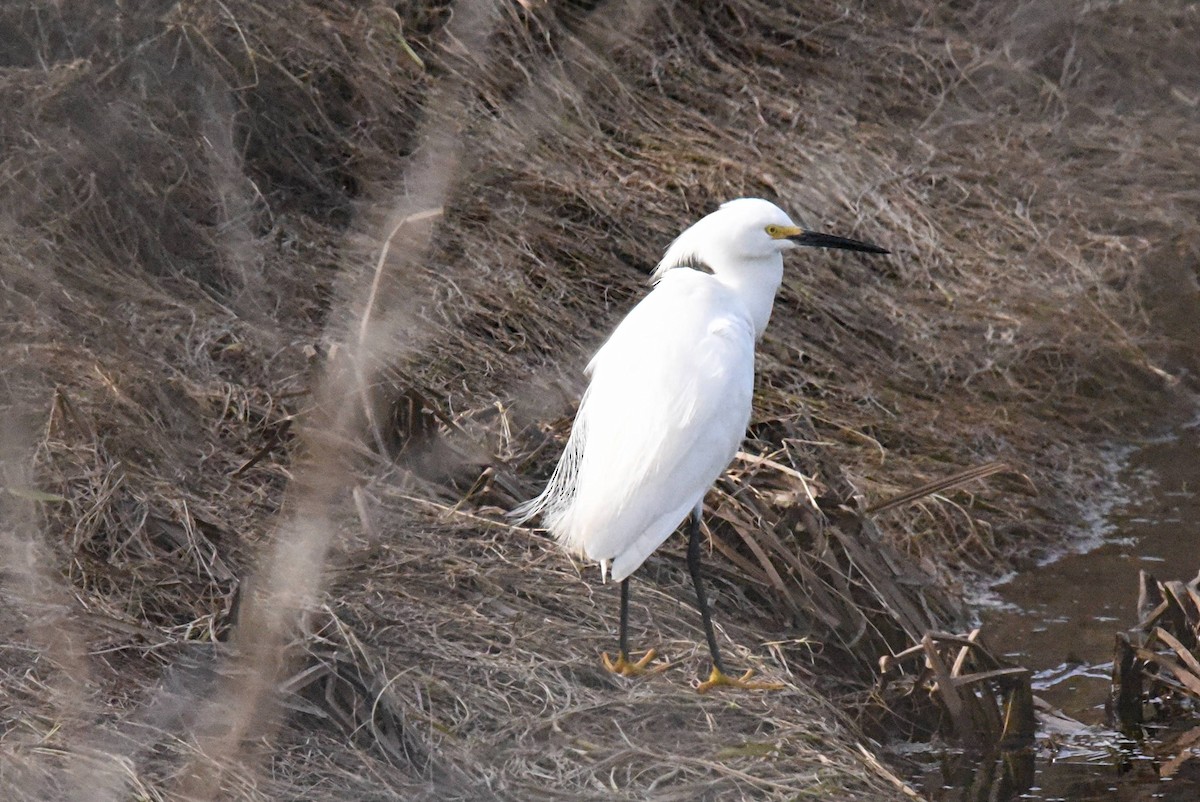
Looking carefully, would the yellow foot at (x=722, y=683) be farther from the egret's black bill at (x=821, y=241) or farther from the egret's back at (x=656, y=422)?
the egret's black bill at (x=821, y=241)

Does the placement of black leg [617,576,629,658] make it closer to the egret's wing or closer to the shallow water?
the egret's wing

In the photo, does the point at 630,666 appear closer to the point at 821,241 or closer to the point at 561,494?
the point at 561,494

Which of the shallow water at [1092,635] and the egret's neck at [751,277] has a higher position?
the egret's neck at [751,277]

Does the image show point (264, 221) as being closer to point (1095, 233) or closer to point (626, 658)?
point (626, 658)

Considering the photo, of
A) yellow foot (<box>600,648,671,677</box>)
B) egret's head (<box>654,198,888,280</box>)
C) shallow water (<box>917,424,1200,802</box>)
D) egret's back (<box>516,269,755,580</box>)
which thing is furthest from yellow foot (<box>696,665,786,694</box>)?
egret's head (<box>654,198,888,280</box>)

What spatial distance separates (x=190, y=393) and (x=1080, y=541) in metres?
2.85

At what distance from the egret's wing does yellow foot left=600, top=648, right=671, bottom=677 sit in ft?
0.90

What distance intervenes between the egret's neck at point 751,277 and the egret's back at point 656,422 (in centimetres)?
11

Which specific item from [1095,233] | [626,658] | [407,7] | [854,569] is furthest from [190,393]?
[1095,233]

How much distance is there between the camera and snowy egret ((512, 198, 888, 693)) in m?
3.23

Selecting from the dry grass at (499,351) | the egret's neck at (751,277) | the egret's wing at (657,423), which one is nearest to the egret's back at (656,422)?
the egret's wing at (657,423)

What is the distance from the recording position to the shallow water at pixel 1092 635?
134 inches

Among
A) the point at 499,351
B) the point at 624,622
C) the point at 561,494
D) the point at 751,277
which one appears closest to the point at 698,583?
the point at 624,622

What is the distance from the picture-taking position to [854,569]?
3.88 m
